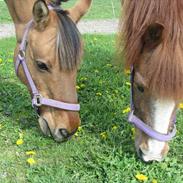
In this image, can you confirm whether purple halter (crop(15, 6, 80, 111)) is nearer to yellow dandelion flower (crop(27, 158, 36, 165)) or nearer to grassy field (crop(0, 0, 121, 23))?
yellow dandelion flower (crop(27, 158, 36, 165))

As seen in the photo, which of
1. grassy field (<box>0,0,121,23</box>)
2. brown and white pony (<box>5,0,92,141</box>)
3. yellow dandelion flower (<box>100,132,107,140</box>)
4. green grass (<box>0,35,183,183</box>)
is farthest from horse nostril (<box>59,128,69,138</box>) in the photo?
grassy field (<box>0,0,121,23</box>)

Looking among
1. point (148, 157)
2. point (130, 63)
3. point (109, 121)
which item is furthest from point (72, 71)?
point (109, 121)

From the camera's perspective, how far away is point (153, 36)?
2.21 metres

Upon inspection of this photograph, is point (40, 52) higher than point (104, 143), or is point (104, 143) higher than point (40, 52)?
point (40, 52)

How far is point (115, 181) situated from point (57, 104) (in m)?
0.66

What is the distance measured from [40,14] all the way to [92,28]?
→ 573 centimetres

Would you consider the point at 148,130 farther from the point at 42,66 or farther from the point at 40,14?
the point at 40,14

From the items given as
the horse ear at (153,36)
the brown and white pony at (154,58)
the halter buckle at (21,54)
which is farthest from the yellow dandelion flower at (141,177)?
the halter buckle at (21,54)

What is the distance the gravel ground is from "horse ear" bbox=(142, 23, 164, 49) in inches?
210

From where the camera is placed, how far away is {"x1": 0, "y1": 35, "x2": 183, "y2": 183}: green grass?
2.77 metres

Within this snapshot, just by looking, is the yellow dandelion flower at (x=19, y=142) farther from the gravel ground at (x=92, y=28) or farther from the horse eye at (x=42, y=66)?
the gravel ground at (x=92, y=28)

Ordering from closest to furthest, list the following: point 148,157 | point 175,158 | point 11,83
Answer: point 148,157 < point 175,158 < point 11,83

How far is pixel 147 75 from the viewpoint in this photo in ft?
7.52

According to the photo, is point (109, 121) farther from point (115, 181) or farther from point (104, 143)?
point (115, 181)
